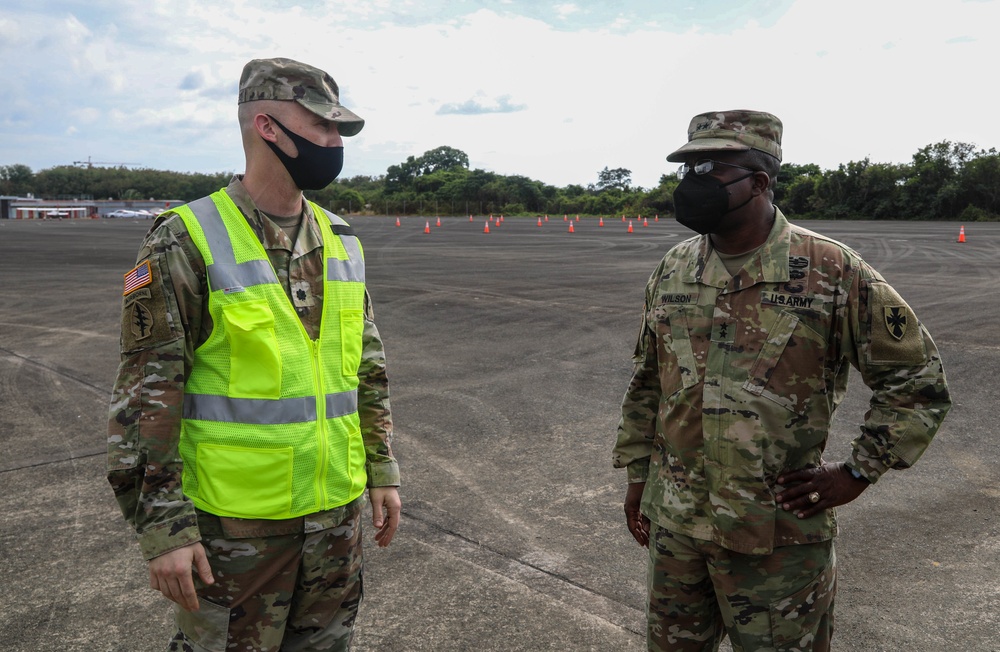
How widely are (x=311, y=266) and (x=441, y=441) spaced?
12.3 feet

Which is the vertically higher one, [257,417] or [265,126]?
[265,126]

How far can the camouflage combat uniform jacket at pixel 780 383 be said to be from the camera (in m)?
2.16

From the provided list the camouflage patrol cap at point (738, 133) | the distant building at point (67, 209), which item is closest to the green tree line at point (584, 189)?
the camouflage patrol cap at point (738, 133)

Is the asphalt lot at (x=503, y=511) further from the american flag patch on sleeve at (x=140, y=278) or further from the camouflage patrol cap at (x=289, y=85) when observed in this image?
the camouflage patrol cap at (x=289, y=85)

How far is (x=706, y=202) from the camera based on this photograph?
93.2 inches

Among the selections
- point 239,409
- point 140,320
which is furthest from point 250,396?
point 140,320

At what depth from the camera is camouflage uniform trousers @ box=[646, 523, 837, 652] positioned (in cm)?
221

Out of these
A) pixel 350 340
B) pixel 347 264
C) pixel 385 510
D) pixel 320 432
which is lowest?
pixel 385 510

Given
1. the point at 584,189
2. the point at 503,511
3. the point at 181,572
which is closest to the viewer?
the point at 181,572

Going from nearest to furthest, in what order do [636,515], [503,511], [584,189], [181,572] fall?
[181,572]
[636,515]
[503,511]
[584,189]

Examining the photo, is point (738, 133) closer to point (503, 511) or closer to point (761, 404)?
point (761, 404)

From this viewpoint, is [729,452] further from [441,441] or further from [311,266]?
[441,441]

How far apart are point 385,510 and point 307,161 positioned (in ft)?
3.61

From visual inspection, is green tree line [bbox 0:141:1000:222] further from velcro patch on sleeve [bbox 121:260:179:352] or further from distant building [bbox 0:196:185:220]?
distant building [bbox 0:196:185:220]
